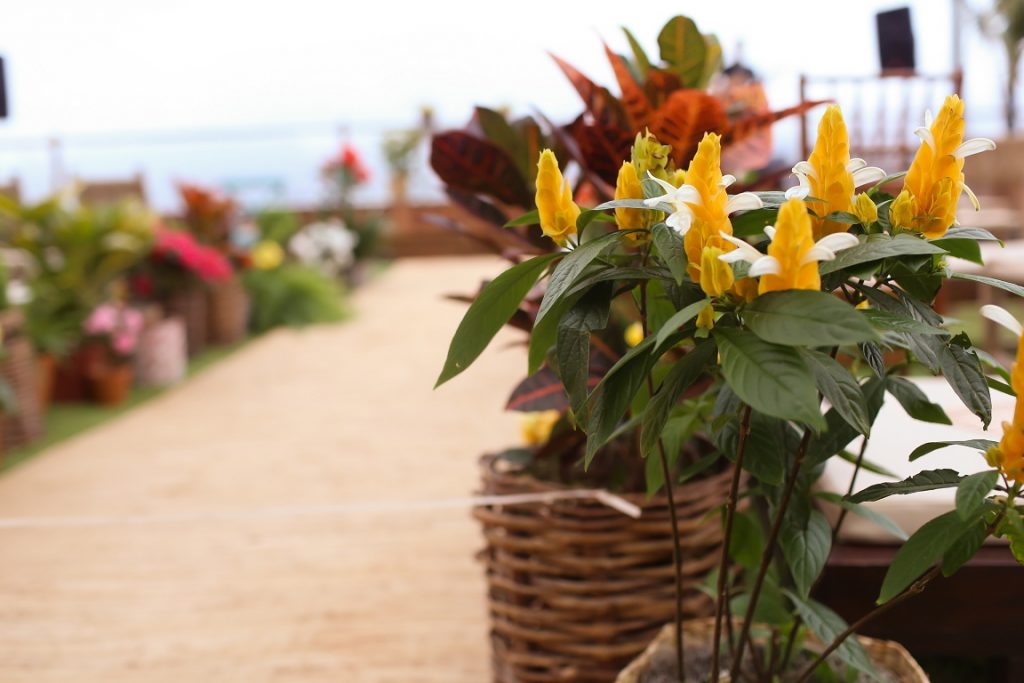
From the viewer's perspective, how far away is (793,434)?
0.76 meters

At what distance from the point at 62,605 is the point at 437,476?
3.26ft

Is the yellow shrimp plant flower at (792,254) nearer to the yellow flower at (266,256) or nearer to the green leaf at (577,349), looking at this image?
the green leaf at (577,349)

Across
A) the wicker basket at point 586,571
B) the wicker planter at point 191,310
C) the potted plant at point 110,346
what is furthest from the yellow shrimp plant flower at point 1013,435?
the wicker planter at point 191,310

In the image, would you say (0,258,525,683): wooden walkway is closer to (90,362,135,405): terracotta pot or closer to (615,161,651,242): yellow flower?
(90,362,135,405): terracotta pot

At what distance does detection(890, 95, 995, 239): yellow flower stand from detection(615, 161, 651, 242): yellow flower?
0.53 ft

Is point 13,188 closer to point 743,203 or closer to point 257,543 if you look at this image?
point 257,543

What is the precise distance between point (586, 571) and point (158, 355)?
120 inches

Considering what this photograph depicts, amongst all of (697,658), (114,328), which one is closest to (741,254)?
(697,658)

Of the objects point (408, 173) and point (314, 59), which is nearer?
point (408, 173)

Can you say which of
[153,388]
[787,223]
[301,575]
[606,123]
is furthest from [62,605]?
[153,388]

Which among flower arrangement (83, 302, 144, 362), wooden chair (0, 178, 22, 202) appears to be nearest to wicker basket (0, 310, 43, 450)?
flower arrangement (83, 302, 144, 362)

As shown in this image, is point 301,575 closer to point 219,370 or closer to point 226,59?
point 219,370

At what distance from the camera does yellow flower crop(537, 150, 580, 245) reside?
633 millimetres

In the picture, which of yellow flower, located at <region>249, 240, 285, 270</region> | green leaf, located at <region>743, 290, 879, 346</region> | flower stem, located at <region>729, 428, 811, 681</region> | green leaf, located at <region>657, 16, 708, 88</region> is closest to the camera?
green leaf, located at <region>743, 290, 879, 346</region>
